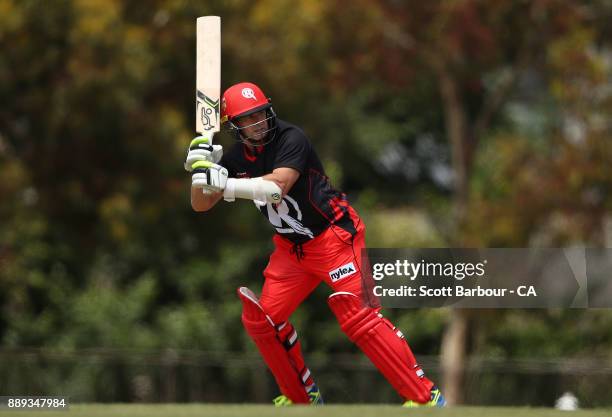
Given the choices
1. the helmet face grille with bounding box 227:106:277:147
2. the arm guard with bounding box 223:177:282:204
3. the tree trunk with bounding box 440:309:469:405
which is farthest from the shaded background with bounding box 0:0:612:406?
the arm guard with bounding box 223:177:282:204

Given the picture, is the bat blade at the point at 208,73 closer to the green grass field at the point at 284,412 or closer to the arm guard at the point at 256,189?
the arm guard at the point at 256,189

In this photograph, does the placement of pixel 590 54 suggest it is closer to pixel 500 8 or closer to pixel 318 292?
pixel 500 8

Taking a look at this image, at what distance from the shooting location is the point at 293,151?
301 inches

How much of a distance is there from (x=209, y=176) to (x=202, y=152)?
0.83 feet

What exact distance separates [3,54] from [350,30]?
190 inches

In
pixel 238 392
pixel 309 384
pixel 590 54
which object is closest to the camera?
pixel 309 384

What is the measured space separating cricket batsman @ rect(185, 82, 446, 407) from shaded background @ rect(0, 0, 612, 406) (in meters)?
7.22

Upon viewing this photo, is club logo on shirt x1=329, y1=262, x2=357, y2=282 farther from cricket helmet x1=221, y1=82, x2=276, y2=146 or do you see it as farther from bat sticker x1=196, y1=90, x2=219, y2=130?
bat sticker x1=196, y1=90, x2=219, y2=130

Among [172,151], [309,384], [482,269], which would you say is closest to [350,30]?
[172,151]

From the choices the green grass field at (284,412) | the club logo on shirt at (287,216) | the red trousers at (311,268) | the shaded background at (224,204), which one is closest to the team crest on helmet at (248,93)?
the club logo on shirt at (287,216)

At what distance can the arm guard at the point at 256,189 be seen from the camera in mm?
7465

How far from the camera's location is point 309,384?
820 centimetres

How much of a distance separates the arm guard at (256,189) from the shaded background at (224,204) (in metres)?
7.69

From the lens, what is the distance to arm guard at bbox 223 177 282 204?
7465 mm
